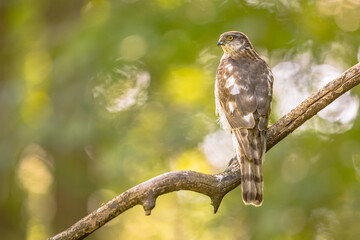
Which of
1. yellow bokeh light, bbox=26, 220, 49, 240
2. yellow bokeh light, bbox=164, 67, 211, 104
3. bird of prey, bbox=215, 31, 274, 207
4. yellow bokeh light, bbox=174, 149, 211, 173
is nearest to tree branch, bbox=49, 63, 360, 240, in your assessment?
bird of prey, bbox=215, 31, 274, 207

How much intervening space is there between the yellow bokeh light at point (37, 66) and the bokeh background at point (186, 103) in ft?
1.34

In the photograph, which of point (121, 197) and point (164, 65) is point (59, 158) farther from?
point (121, 197)

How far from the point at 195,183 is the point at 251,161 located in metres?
0.97

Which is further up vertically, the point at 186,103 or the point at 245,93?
the point at 245,93

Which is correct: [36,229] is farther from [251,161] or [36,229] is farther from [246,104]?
[251,161]

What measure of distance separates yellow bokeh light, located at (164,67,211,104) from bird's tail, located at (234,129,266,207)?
2.91 meters

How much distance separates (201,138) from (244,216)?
141 cm

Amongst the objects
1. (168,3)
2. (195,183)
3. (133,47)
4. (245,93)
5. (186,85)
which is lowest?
(186,85)

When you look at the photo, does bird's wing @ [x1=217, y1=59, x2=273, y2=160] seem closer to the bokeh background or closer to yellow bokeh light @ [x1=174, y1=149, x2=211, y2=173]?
the bokeh background

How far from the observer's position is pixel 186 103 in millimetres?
8188

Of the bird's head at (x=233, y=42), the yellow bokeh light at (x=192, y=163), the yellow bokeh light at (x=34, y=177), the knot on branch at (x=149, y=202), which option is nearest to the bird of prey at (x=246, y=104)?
the bird's head at (x=233, y=42)

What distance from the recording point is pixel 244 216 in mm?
7785

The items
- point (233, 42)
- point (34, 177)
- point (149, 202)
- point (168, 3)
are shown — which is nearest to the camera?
point (149, 202)

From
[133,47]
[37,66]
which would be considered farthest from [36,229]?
[133,47]
